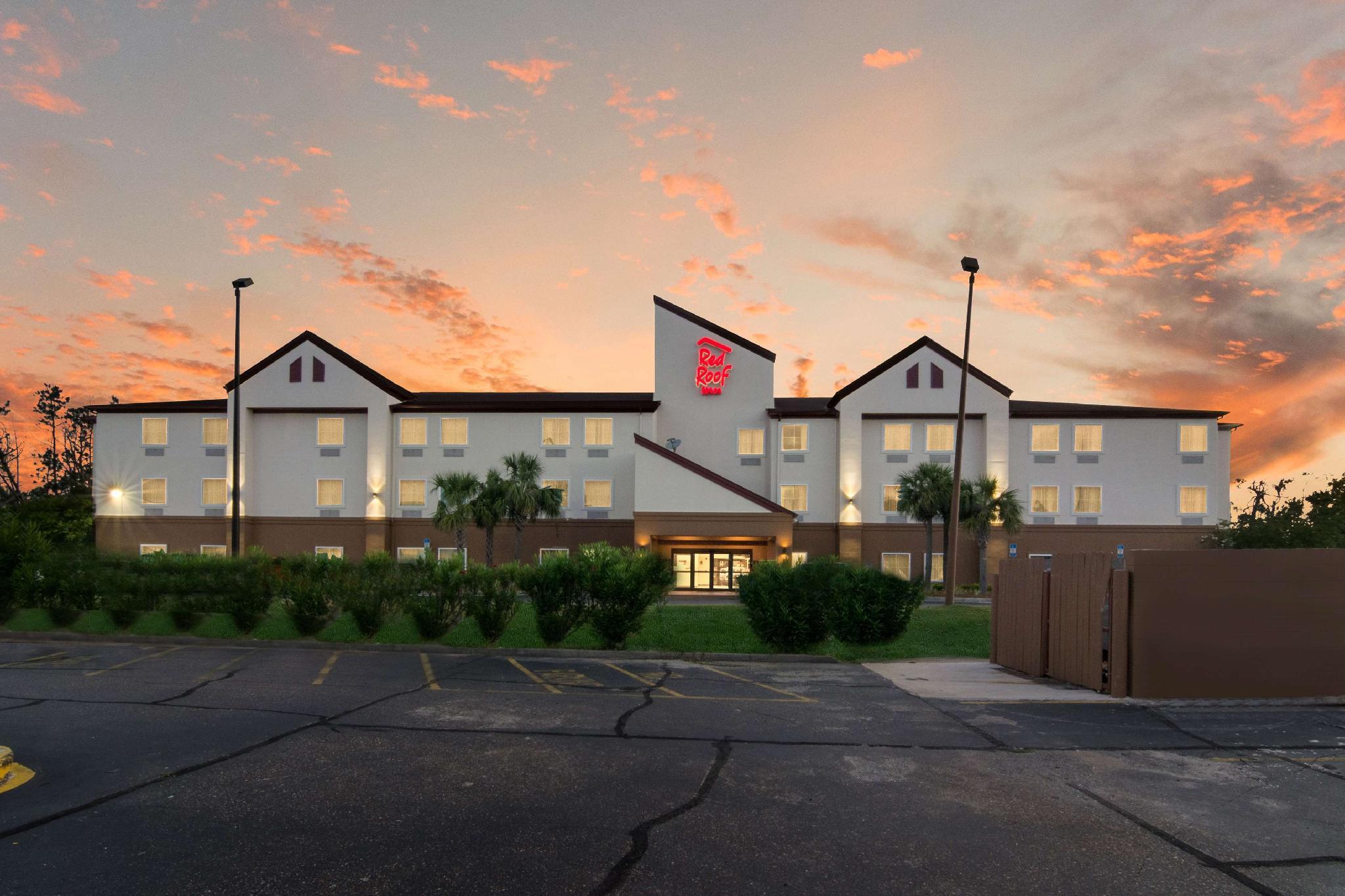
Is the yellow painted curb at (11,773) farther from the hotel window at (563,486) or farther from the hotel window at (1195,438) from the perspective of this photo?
the hotel window at (1195,438)

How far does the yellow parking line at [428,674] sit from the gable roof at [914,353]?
31.7 meters

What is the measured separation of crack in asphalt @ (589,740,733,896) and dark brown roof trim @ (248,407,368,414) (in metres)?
40.1

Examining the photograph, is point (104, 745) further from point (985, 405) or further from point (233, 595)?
point (985, 405)

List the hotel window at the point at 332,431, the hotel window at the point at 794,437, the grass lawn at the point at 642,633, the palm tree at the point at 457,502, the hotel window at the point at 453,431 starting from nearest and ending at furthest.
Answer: the grass lawn at the point at 642,633
the palm tree at the point at 457,502
the hotel window at the point at 453,431
the hotel window at the point at 794,437
the hotel window at the point at 332,431

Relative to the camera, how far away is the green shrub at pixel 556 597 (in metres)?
17.7

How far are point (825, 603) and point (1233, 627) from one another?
Result: 754 cm

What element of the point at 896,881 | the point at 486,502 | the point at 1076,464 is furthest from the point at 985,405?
the point at 896,881

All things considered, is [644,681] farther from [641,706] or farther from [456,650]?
[456,650]

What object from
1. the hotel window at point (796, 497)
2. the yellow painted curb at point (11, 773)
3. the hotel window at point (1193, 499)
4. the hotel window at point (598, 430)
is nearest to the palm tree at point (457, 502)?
the hotel window at point (598, 430)

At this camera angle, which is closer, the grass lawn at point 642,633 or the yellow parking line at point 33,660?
the yellow parking line at point 33,660

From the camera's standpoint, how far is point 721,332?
45.1 m

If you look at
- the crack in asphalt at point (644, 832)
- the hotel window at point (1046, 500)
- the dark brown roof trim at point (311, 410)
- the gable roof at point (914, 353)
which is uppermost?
the gable roof at point (914, 353)

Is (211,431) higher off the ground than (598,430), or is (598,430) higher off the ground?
(598,430)

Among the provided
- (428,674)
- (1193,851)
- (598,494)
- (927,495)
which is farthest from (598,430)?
(1193,851)
